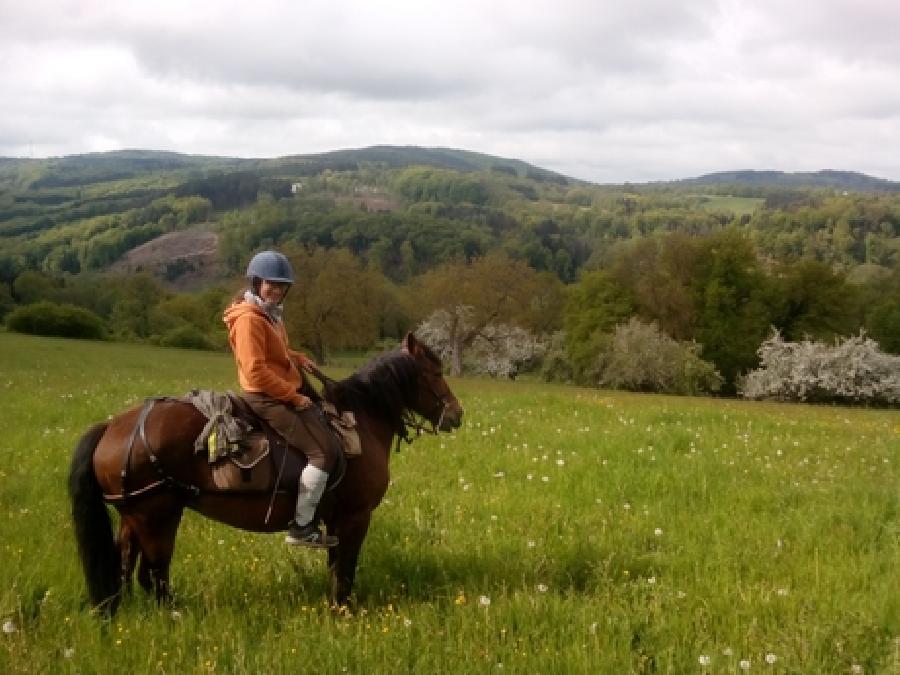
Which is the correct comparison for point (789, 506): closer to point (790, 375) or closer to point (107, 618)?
point (107, 618)

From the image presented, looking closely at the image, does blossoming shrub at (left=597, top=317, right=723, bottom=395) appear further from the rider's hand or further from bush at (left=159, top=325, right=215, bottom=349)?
the rider's hand

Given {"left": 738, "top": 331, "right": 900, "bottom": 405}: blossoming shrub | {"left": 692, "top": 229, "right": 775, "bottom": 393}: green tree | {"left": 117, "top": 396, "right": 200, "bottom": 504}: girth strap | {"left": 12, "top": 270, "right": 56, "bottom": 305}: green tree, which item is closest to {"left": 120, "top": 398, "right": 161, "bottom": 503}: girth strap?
{"left": 117, "top": 396, "right": 200, "bottom": 504}: girth strap

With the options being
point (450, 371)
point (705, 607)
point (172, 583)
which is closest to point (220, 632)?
point (172, 583)

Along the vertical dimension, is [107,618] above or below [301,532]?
below

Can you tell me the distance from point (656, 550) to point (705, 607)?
5.84 ft

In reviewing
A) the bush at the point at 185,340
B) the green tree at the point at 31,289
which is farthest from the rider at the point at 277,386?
the green tree at the point at 31,289

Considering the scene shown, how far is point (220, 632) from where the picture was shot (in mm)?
5426

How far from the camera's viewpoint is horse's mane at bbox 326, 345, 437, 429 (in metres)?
7.03

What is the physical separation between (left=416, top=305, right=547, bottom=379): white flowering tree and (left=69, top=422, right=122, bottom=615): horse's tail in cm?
6792

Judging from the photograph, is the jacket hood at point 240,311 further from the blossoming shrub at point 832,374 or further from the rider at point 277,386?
the blossoming shrub at point 832,374

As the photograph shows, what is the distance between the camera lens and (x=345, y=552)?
646 centimetres

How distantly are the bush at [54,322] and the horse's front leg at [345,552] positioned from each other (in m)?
77.9

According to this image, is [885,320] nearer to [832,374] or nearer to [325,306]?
[832,374]

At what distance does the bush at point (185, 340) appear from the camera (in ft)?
252
